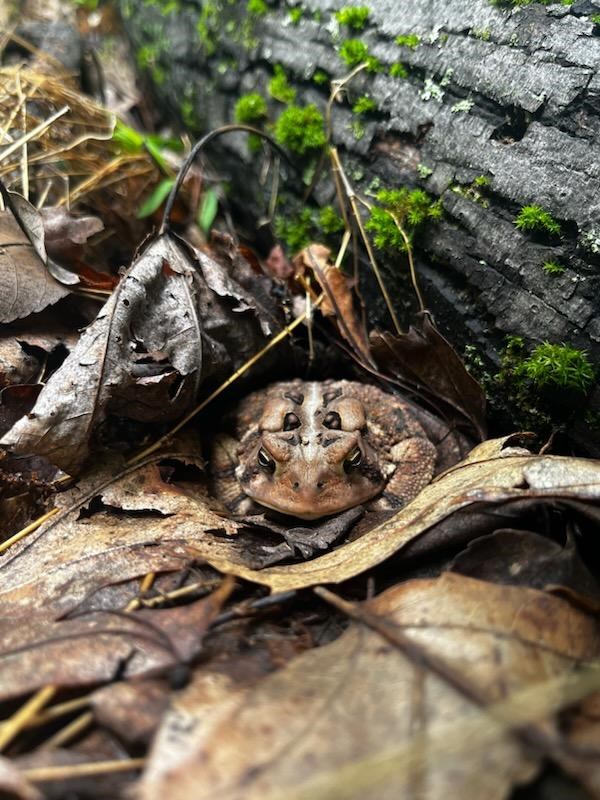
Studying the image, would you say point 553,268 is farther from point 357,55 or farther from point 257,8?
point 257,8

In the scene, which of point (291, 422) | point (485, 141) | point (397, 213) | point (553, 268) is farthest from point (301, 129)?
point (553, 268)

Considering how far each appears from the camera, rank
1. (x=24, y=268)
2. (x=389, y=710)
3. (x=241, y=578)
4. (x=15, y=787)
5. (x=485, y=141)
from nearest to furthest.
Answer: (x=15, y=787) < (x=389, y=710) < (x=241, y=578) < (x=485, y=141) < (x=24, y=268)

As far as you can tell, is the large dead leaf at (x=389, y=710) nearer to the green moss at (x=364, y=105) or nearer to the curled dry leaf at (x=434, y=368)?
the curled dry leaf at (x=434, y=368)

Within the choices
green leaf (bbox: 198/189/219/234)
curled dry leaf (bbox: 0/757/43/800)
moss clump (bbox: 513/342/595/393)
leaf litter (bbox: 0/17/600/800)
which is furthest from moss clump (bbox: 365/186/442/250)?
curled dry leaf (bbox: 0/757/43/800)

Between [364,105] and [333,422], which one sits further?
[364,105]

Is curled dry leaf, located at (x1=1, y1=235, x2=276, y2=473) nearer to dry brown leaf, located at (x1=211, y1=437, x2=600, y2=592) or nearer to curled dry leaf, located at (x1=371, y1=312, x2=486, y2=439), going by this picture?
curled dry leaf, located at (x1=371, y1=312, x2=486, y2=439)

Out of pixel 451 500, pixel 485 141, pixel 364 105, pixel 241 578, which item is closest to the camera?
pixel 241 578
